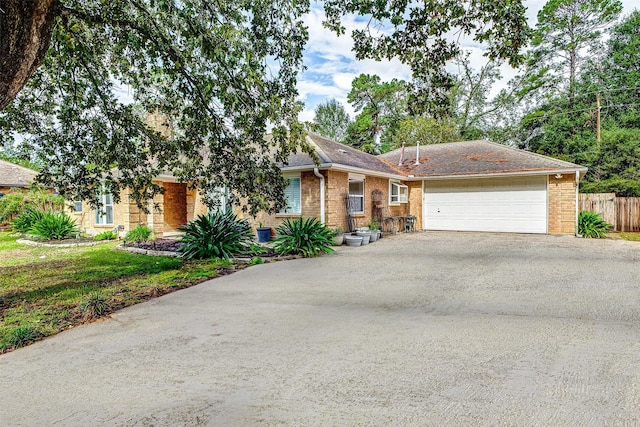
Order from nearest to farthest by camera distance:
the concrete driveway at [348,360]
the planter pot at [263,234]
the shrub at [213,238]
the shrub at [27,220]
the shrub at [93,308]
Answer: the concrete driveway at [348,360]
the shrub at [93,308]
the shrub at [213,238]
the planter pot at [263,234]
the shrub at [27,220]

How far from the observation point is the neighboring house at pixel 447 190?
1237 cm

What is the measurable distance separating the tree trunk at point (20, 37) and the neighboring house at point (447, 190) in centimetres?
809

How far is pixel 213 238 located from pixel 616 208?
55.6 ft

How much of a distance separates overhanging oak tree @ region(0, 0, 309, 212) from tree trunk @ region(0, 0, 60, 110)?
1256 millimetres

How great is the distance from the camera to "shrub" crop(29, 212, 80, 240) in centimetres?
1332

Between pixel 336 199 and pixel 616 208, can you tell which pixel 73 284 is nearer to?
pixel 336 199

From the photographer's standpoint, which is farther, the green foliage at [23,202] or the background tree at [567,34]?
the background tree at [567,34]

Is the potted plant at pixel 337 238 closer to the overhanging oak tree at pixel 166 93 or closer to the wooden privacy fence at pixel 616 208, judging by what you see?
the overhanging oak tree at pixel 166 93

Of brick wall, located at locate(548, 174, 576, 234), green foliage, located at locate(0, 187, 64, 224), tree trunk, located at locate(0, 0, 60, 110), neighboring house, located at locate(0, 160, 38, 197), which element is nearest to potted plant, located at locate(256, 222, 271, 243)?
tree trunk, located at locate(0, 0, 60, 110)

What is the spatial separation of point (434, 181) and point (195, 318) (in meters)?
13.9

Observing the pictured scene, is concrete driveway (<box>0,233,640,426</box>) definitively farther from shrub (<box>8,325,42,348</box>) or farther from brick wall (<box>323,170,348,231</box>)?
brick wall (<box>323,170,348,231</box>)

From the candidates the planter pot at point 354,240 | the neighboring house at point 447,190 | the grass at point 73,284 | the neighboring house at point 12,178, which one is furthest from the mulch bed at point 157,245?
the neighboring house at point 12,178

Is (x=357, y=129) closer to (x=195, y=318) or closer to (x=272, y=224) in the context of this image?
(x=272, y=224)

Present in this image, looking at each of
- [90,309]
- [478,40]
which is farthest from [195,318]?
[478,40]
